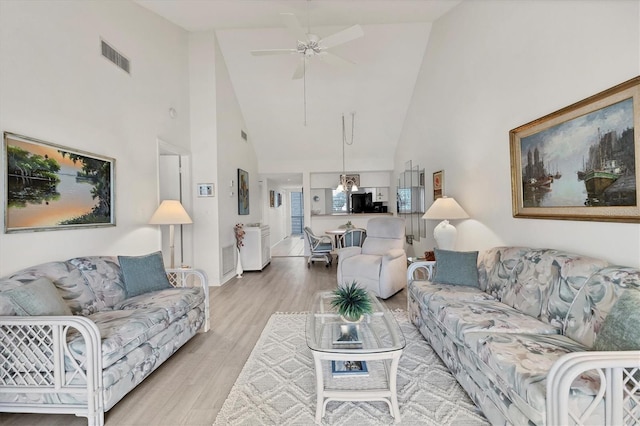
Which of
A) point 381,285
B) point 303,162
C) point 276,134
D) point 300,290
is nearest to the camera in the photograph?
point 381,285

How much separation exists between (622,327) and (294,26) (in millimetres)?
3464

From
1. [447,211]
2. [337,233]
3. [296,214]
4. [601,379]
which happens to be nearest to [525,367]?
[601,379]

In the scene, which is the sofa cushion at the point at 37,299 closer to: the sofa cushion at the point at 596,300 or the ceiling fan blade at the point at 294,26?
the ceiling fan blade at the point at 294,26

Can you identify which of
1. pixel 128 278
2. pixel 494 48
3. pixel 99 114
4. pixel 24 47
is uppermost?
pixel 494 48

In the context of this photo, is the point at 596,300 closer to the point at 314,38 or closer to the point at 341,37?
the point at 341,37

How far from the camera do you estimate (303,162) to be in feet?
26.5

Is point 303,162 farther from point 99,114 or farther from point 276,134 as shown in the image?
point 99,114

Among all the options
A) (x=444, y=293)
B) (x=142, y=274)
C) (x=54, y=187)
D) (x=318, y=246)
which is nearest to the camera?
(x=54, y=187)

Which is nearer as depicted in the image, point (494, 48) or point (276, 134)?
point (494, 48)

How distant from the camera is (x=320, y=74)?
555 cm

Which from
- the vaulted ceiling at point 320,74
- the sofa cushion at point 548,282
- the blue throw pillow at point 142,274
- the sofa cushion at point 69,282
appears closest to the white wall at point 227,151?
the vaulted ceiling at point 320,74

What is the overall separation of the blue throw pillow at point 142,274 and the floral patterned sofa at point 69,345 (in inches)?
13.0

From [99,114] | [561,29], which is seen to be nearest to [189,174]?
[99,114]

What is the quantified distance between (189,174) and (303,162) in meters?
3.69
